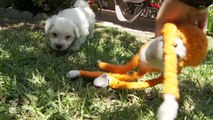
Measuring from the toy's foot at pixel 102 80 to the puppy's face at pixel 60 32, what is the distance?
4.04 ft

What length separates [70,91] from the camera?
3316mm

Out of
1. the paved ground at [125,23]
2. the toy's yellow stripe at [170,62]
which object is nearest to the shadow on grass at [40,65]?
the toy's yellow stripe at [170,62]

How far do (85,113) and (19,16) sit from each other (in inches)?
188

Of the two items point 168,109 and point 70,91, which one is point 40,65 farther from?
point 168,109

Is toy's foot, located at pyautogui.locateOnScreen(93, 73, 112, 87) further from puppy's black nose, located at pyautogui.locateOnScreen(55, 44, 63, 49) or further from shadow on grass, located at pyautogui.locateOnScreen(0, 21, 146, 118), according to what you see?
puppy's black nose, located at pyautogui.locateOnScreen(55, 44, 63, 49)

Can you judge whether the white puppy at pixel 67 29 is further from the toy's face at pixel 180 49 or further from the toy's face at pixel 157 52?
the toy's face at pixel 180 49

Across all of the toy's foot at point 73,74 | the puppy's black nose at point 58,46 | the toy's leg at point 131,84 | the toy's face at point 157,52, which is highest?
the toy's face at point 157,52

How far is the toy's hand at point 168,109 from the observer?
6.51 feet

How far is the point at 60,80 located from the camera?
3482mm

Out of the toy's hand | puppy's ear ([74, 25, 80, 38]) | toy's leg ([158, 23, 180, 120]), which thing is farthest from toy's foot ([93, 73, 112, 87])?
puppy's ear ([74, 25, 80, 38])

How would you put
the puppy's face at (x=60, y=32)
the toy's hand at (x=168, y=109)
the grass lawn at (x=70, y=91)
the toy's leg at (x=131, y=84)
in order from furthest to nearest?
the puppy's face at (x=60, y=32) < the toy's leg at (x=131, y=84) < the grass lawn at (x=70, y=91) < the toy's hand at (x=168, y=109)

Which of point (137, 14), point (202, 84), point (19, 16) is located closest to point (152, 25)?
point (137, 14)

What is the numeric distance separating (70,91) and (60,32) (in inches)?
53.4

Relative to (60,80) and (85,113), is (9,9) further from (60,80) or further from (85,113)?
(85,113)
